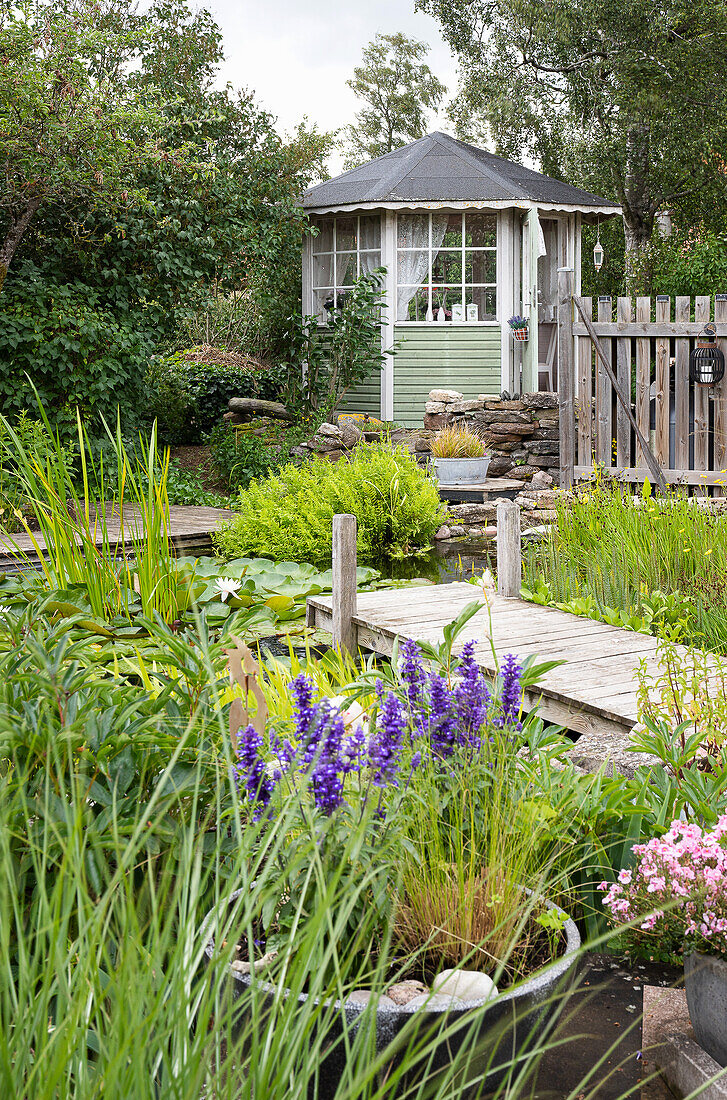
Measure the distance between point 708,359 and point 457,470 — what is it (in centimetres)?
270

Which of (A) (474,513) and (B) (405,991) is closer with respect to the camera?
(B) (405,991)

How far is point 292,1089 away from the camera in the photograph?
1.12 metres

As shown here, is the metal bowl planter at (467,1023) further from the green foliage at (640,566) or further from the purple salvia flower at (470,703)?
the green foliage at (640,566)

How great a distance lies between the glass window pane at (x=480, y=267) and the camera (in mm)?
12742

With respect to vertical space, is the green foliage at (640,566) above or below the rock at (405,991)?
above

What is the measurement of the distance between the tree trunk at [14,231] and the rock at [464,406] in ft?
16.1

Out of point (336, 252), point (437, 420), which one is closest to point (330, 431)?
point (437, 420)

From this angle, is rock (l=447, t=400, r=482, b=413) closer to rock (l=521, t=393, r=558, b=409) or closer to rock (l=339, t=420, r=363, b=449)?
rock (l=521, t=393, r=558, b=409)

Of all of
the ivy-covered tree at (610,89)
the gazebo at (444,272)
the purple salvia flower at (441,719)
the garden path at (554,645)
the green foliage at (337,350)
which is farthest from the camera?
the ivy-covered tree at (610,89)

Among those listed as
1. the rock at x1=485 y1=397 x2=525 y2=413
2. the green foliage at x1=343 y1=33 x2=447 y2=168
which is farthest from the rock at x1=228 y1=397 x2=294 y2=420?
the green foliage at x1=343 y1=33 x2=447 y2=168

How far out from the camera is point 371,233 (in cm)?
1280

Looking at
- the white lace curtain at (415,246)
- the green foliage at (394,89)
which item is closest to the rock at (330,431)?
the white lace curtain at (415,246)

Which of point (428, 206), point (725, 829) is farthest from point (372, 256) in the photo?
point (725, 829)

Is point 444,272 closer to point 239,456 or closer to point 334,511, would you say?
point 239,456
